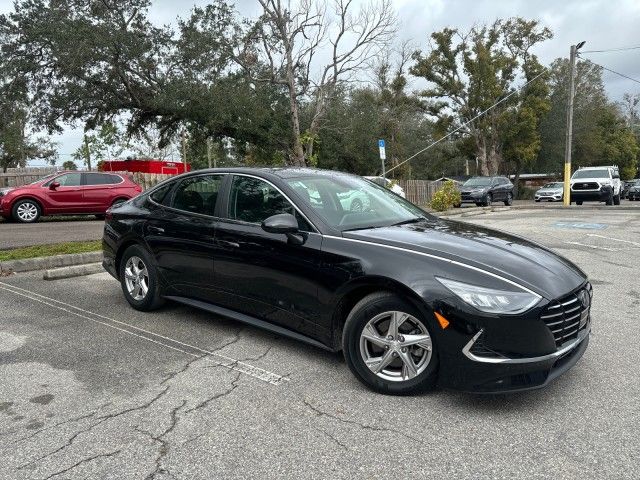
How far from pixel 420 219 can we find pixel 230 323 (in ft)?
6.68

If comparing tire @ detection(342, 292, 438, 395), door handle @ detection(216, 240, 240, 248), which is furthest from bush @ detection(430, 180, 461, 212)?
tire @ detection(342, 292, 438, 395)

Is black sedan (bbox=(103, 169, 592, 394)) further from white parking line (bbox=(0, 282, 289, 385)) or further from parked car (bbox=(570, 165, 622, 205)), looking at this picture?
parked car (bbox=(570, 165, 622, 205))

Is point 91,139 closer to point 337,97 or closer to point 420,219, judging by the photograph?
point 337,97

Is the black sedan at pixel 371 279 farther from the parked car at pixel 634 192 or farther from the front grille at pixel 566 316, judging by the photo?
the parked car at pixel 634 192

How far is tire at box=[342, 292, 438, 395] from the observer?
3312 mm

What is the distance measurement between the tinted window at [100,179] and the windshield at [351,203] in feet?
41.8

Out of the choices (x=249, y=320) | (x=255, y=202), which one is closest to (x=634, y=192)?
(x=255, y=202)

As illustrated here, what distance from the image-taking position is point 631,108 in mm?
74000

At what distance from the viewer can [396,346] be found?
338 cm

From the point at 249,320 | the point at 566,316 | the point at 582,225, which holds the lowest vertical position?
the point at 582,225

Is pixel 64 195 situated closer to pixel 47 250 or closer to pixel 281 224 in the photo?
pixel 47 250

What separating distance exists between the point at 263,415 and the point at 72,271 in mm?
5070

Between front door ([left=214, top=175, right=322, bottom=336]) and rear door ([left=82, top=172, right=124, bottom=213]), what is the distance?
12387 mm

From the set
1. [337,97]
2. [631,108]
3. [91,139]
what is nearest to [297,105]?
[337,97]
